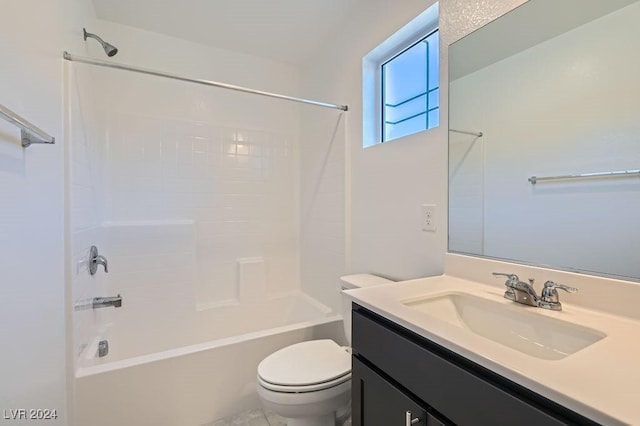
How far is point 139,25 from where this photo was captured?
2.09 m

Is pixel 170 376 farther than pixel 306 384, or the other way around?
pixel 170 376

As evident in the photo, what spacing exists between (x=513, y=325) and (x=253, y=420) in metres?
1.42

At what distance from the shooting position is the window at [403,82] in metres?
1.51

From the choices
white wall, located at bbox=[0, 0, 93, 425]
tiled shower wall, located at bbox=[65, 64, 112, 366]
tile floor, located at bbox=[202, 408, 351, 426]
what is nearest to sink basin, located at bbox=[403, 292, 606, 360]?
tile floor, located at bbox=[202, 408, 351, 426]

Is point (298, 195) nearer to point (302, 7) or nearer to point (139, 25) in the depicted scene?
point (302, 7)

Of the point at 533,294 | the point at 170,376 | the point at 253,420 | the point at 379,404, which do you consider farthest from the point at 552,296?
the point at 170,376

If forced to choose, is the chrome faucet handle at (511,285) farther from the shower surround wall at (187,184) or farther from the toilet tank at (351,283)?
the shower surround wall at (187,184)

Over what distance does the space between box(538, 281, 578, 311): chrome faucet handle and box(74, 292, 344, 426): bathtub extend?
1.18 metres

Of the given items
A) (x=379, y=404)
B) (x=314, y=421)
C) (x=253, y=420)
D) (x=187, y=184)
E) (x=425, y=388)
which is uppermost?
(x=187, y=184)

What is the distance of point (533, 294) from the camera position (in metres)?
0.91

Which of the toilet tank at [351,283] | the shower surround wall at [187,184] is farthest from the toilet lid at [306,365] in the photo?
the shower surround wall at [187,184]

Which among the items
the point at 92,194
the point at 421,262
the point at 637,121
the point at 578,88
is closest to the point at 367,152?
the point at 421,262

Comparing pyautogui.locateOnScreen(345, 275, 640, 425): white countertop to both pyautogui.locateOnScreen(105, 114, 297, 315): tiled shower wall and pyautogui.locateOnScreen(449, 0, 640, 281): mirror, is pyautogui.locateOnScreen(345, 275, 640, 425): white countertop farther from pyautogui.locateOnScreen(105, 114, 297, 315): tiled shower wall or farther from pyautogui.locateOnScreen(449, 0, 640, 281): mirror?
pyautogui.locateOnScreen(105, 114, 297, 315): tiled shower wall

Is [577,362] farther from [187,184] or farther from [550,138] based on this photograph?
[187,184]
